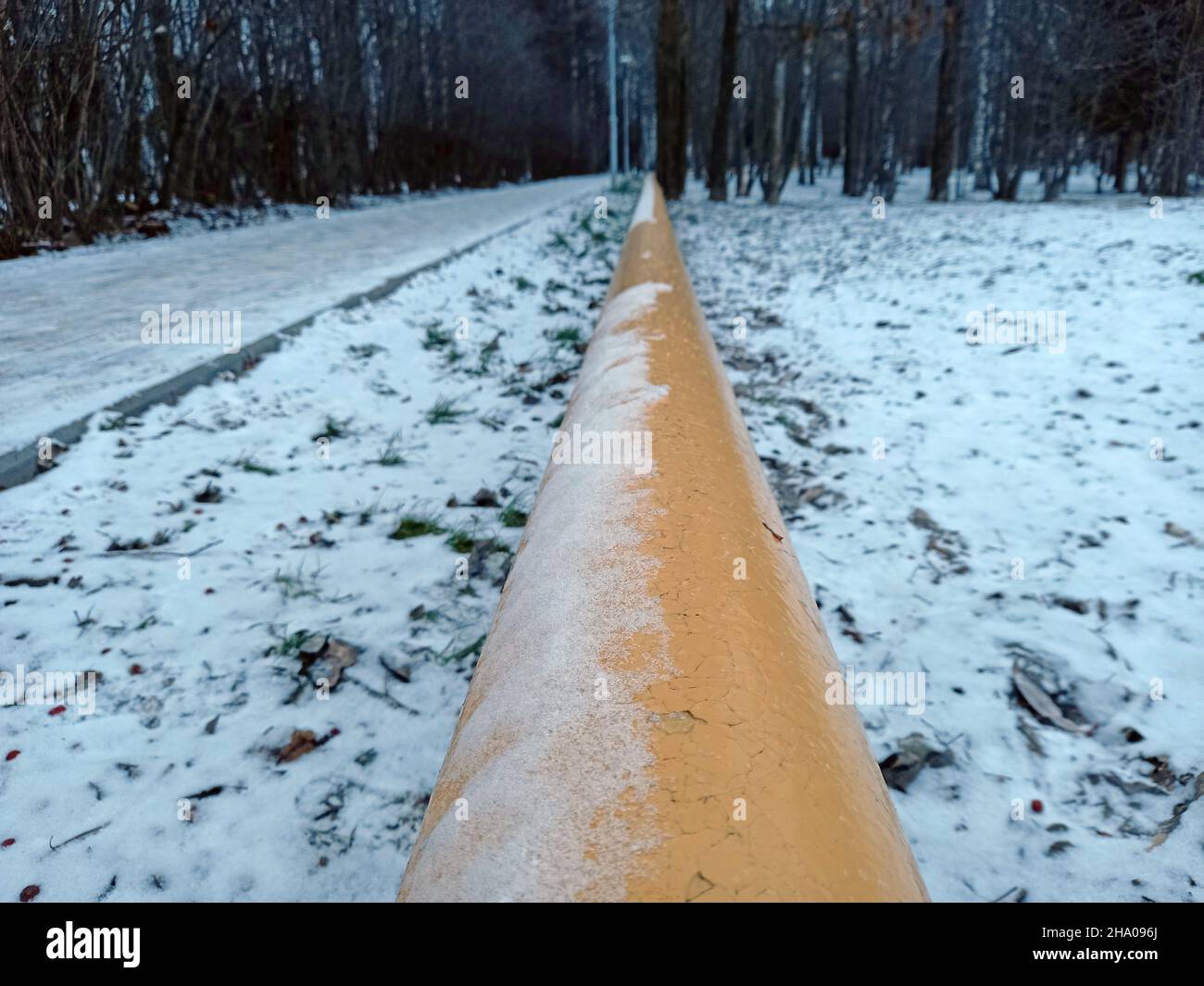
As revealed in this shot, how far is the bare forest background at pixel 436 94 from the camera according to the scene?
7.36 metres

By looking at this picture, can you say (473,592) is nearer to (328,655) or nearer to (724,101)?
(328,655)

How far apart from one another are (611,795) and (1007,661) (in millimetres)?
1563

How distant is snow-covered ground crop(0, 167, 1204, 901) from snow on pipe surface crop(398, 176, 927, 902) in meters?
0.58

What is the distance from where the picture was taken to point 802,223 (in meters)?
11.7

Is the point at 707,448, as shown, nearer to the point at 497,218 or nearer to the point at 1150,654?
the point at 1150,654

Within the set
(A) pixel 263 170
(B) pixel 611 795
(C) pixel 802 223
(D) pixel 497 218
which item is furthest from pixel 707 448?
(A) pixel 263 170

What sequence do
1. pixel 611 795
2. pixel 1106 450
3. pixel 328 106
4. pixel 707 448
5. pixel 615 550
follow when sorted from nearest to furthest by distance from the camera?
pixel 611 795 → pixel 615 550 → pixel 707 448 → pixel 1106 450 → pixel 328 106
